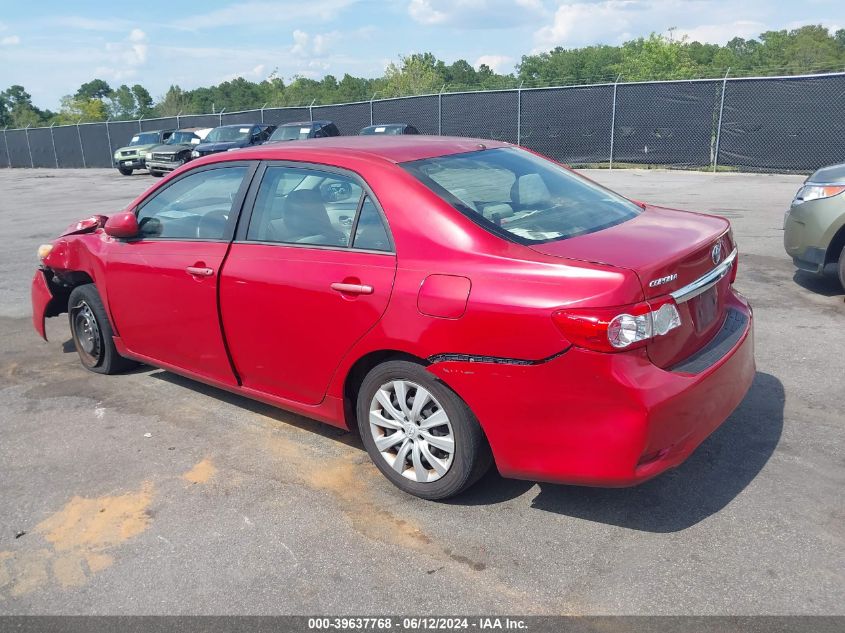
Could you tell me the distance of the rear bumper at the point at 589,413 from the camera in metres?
2.82

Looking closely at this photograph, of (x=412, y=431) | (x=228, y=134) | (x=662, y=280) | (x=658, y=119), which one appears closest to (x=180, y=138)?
(x=228, y=134)

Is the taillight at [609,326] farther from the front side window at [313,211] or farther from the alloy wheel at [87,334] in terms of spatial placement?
the alloy wheel at [87,334]

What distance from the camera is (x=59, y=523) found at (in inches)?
135

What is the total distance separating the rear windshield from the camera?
133 inches

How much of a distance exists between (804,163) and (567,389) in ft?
59.3

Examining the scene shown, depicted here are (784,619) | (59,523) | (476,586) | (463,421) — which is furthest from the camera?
(59,523)

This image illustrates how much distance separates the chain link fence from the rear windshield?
16.2m

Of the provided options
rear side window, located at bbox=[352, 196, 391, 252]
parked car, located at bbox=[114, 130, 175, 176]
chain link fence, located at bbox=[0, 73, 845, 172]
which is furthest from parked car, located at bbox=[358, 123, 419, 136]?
rear side window, located at bbox=[352, 196, 391, 252]

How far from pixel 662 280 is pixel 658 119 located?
64.1 feet

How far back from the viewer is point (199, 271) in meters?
4.11

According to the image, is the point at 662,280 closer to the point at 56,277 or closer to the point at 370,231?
the point at 370,231

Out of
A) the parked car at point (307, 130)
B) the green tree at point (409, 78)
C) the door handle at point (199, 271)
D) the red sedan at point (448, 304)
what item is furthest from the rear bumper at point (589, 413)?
the green tree at point (409, 78)

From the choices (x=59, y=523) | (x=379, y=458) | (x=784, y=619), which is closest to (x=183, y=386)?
(x=59, y=523)

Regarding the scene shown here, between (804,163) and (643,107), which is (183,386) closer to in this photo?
(804,163)
